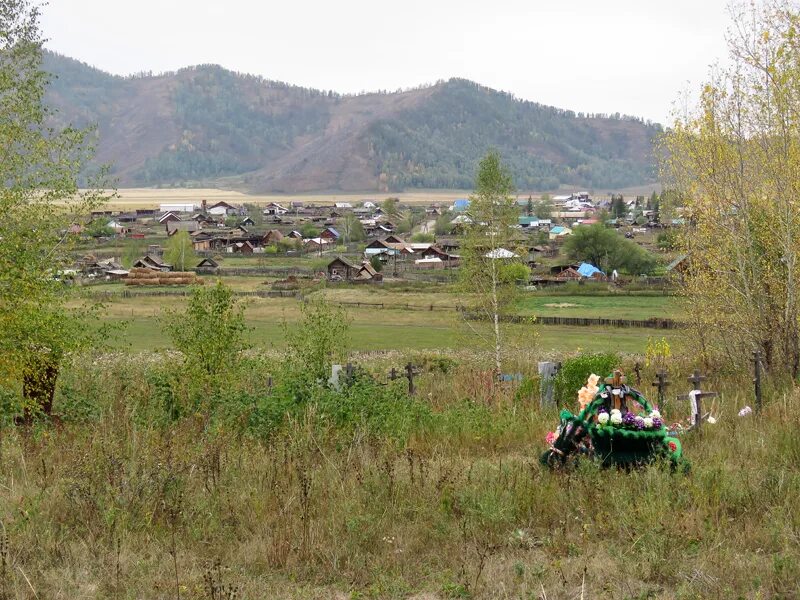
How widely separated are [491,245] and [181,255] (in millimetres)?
64076

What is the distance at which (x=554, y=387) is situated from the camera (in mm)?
13523

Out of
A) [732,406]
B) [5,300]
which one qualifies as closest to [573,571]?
[732,406]

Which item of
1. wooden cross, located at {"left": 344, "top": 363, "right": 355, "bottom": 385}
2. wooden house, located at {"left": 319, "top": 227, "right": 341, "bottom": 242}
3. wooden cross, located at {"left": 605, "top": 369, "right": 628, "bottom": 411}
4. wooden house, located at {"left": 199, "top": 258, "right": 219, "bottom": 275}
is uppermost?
wooden cross, located at {"left": 605, "top": 369, "right": 628, "bottom": 411}

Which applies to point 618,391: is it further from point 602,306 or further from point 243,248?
point 243,248

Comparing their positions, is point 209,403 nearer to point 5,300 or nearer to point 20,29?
point 5,300

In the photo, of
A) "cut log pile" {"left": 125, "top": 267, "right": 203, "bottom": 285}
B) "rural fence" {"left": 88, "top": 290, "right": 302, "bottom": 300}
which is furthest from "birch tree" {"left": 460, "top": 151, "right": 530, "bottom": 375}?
"cut log pile" {"left": 125, "top": 267, "right": 203, "bottom": 285}

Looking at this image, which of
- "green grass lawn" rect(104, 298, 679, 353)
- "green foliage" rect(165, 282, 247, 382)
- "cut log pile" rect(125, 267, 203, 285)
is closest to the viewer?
"green foliage" rect(165, 282, 247, 382)

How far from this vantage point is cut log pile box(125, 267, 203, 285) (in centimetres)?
8031

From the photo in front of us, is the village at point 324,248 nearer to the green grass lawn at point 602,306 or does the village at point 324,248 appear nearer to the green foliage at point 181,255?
the green foliage at point 181,255

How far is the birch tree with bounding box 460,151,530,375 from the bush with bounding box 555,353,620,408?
1845 cm

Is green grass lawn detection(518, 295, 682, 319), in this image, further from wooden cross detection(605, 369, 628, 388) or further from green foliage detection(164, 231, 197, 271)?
wooden cross detection(605, 369, 628, 388)

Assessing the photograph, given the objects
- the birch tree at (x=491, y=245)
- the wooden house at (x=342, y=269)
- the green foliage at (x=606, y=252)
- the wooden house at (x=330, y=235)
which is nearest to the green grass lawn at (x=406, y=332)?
the birch tree at (x=491, y=245)

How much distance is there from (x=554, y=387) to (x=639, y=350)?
28.6m

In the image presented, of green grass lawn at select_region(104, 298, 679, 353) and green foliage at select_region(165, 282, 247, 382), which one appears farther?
green grass lawn at select_region(104, 298, 679, 353)
